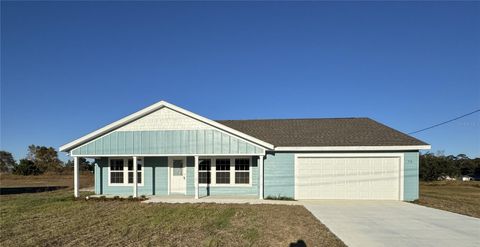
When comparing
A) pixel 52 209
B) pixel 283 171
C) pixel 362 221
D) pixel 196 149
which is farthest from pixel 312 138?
pixel 52 209

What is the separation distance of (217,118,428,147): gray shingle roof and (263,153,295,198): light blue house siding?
683 millimetres

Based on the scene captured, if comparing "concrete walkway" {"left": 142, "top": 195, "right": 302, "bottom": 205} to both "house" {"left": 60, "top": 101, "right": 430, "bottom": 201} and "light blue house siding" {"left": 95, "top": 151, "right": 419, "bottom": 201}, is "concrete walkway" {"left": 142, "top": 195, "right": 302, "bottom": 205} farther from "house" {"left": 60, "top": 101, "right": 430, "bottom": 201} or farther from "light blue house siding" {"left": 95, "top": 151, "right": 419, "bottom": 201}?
"light blue house siding" {"left": 95, "top": 151, "right": 419, "bottom": 201}

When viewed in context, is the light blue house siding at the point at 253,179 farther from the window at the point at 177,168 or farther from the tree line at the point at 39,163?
the tree line at the point at 39,163

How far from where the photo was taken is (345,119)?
2184 cm

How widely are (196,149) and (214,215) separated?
214 inches

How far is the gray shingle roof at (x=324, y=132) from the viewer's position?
1680 cm

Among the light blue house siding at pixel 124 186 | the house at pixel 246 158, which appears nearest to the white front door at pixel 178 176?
the house at pixel 246 158

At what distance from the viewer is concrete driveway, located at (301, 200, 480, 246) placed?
8180mm

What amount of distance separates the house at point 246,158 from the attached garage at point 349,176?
0.14ft

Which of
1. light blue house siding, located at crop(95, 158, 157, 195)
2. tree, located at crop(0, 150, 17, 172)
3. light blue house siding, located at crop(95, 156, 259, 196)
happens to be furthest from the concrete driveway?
tree, located at crop(0, 150, 17, 172)

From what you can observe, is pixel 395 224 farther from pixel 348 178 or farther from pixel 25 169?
pixel 25 169

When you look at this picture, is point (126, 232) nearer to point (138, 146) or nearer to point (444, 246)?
point (444, 246)

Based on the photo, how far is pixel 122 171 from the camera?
61.1ft

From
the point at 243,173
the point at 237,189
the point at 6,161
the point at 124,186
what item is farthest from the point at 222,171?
the point at 6,161
